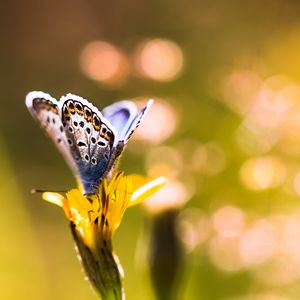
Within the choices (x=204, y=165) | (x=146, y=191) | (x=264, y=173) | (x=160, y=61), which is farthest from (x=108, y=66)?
(x=146, y=191)

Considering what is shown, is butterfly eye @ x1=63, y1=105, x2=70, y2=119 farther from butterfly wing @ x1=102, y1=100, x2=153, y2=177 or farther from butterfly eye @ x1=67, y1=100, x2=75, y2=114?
butterfly wing @ x1=102, y1=100, x2=153, y2=177

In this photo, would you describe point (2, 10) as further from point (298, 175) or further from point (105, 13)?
point (298, 175)

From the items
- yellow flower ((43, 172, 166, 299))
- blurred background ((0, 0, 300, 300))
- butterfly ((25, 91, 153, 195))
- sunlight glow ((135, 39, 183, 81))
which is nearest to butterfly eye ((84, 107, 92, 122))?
butterfly ((25, 91, 153, 195))

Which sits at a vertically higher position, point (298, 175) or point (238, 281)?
point (298, 175)

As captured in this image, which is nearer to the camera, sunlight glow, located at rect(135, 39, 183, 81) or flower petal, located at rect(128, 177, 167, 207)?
flower petal, located at rect(128, 177, 167, 207)

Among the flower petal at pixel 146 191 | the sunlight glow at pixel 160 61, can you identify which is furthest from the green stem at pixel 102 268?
the sunlight glow at pixel 160 61

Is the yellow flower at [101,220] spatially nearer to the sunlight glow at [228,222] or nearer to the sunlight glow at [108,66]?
the sunlight glow at [228,222]

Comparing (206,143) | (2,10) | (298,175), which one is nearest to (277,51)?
(206,143)
